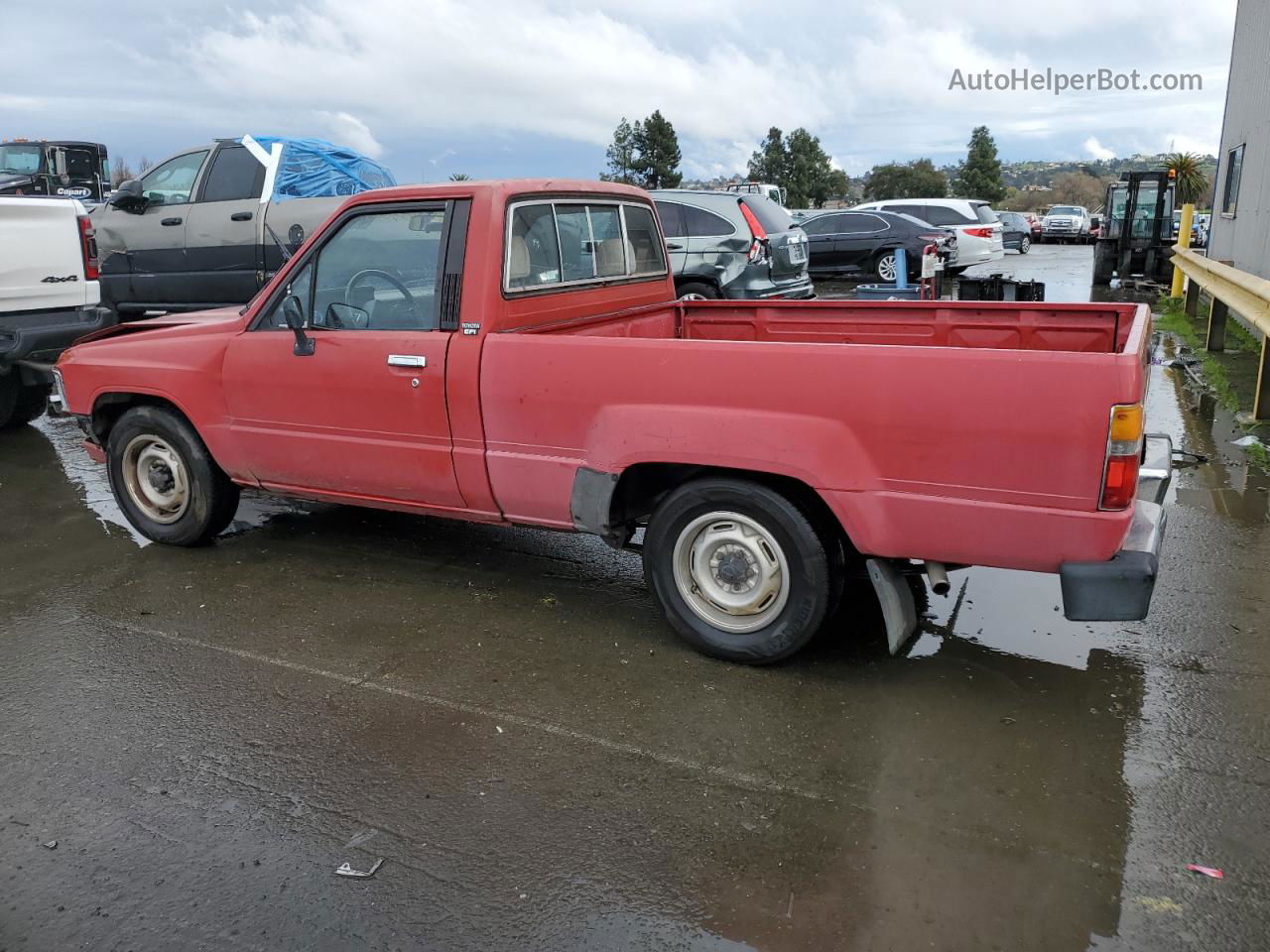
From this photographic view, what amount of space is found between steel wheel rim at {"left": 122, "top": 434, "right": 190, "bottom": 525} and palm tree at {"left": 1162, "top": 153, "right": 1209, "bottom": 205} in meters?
52.7

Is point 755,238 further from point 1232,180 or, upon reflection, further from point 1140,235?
point 1140,235

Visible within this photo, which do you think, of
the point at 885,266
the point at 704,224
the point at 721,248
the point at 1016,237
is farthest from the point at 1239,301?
the point at 1016,237

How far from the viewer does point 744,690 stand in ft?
12.6

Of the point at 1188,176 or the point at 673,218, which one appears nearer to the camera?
the point at 673,218

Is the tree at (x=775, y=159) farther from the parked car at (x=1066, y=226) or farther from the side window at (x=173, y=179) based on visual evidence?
the side window at (x=173, y=179)

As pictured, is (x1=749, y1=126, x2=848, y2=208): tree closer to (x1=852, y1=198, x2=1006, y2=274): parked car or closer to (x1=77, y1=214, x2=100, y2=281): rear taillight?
(x1=852, y1=198, x2=1006, y2=274): parked car

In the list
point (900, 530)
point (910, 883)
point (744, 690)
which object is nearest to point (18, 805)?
point (744, 690)

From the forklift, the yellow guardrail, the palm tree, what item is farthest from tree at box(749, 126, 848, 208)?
the yellow guardrail

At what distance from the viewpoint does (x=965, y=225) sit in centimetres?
2092

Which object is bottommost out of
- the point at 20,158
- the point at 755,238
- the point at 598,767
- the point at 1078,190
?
the point at 598,767

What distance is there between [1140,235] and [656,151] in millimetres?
32570

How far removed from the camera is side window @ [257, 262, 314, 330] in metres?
4.71

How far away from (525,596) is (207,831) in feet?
6.47

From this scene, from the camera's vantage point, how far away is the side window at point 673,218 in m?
11.4
